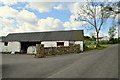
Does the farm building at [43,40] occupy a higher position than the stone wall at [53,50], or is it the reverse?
the farm building at [43,40]

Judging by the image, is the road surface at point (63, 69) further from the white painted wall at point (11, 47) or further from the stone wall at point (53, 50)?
the white painted wall at point (11, 47)

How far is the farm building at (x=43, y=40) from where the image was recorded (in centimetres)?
2405

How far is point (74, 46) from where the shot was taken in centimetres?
2108

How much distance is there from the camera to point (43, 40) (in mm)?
25422

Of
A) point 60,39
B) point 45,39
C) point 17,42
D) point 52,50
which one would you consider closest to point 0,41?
point 17,42

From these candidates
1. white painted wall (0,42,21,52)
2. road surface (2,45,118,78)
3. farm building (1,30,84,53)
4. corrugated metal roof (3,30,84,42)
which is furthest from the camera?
white painted wall (0,42,21,52)

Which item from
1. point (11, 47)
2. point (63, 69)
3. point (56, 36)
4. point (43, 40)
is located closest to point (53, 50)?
point (43, 40)

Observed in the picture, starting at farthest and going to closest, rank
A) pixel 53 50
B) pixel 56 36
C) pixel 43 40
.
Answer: pixel 56 36
pixel 43 40
pixel 53 50

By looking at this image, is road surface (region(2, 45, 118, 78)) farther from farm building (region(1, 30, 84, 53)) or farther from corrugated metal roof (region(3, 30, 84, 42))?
corrugated metal roof (region(3, 30, 84, 42))

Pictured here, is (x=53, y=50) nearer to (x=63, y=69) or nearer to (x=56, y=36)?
(x=56, y=36)

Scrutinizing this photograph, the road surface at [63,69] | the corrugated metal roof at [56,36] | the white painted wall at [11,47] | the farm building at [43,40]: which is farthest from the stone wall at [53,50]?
the white painted wall at [11,47]

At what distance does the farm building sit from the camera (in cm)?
2405

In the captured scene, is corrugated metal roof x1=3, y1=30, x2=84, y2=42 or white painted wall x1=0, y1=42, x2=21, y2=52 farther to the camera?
white painted wall x1=0, y1=42, x2=21, y2=52

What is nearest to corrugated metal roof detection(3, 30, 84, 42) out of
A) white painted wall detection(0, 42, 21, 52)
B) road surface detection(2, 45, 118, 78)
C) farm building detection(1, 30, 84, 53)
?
farm building detection(1, 30, 84, 53)
